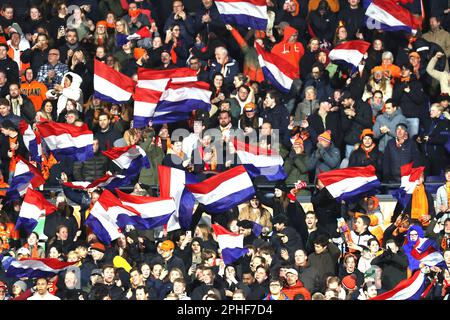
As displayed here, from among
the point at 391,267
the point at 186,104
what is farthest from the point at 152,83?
the point at 391,267

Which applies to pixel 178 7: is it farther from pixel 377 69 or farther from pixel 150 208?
pixel 150 208

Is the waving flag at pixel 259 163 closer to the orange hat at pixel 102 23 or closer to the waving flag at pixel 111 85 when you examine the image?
the waving flag at pixel 111 85

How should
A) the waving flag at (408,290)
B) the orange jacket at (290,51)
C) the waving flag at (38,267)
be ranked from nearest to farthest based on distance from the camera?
the waving flag at (408,290) < the waving flag at (38,267) < the orange jacket at (290,51)

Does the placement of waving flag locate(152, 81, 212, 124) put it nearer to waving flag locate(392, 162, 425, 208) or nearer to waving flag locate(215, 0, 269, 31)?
waving flag locate(215, 0, 269, 31)

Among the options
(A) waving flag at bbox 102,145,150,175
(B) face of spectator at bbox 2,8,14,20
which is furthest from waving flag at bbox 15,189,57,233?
(B) face of spectator at bbox 2,8,14,20

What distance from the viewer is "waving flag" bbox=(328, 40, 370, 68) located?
39.7 m

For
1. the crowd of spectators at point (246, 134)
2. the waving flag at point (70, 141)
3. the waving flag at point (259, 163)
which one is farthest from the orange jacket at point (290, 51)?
the waving flag at point (70, 141)

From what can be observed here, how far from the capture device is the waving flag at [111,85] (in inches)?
1561

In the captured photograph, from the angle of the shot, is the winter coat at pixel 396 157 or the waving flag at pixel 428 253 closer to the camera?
the waving flag at pixel 428 253

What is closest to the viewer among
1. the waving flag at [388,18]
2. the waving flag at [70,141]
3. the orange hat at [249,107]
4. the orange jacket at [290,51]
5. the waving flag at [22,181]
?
the waving flag at [22,181]

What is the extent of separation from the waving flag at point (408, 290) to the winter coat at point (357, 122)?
3.72 meters

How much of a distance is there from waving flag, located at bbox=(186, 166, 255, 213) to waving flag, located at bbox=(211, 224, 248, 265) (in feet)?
3.06

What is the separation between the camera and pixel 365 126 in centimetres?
3891
